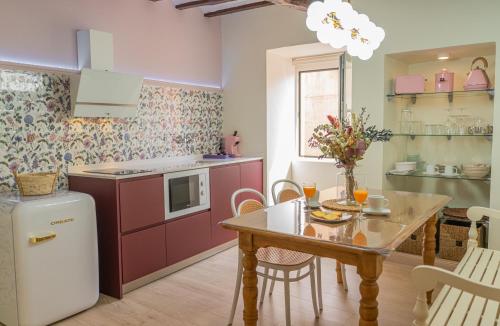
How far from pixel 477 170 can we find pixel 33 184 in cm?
332

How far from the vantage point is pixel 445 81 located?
3.36 metres

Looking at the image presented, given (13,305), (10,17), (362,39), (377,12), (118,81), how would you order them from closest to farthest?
(362,39)
(13,305)
(10,17)
(118,81)
(377,12)

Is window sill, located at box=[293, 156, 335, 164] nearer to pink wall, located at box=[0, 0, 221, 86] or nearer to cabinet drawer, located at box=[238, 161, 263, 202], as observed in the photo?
cabinet drawer, located at box=[238, 161, 263, 202]

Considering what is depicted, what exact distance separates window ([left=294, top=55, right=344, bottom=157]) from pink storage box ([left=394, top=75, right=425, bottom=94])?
1.08 metres

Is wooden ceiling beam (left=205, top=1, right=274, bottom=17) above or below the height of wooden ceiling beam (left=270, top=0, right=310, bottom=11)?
above

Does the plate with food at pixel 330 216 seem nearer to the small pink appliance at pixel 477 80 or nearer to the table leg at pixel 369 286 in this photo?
the table leg at pixel 369 286

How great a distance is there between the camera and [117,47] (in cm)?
360

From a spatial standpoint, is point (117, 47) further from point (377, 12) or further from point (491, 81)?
point (491, 81)

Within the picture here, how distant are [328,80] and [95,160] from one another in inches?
108

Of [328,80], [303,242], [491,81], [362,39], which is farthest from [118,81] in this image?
[491,81]

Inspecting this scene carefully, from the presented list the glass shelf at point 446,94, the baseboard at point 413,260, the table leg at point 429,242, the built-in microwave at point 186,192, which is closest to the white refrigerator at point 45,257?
the built-in microwave at point 186,192

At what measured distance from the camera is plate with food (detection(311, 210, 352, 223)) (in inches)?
81.7

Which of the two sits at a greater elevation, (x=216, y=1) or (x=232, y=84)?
(x=216, y=1)

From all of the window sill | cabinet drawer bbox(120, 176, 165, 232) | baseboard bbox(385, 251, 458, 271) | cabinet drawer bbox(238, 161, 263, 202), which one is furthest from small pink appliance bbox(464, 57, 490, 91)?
cabinet drawer bbox(120, 176, 165, 232)
